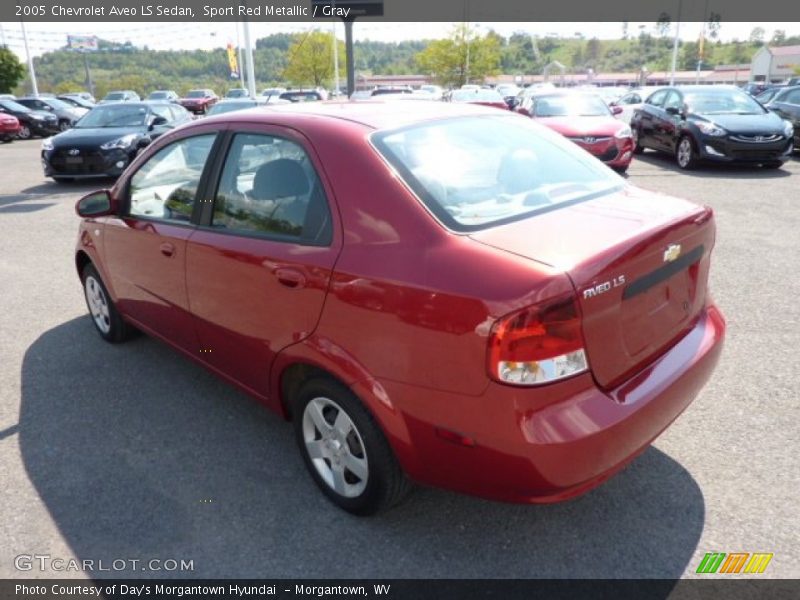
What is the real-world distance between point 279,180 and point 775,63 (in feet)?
339

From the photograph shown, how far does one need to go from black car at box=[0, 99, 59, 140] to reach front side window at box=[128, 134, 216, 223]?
24927mm

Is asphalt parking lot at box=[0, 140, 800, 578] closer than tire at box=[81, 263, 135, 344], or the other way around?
asphalt parking lot at box=[0, 140, 800, 578]

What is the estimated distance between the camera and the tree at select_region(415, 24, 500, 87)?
197ft

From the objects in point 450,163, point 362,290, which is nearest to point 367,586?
point 362,290

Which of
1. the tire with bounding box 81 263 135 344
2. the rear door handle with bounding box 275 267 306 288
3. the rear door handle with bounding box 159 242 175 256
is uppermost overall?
the rear door handle with bounding box 275 267 306 288

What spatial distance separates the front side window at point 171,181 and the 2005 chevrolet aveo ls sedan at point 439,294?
0.03 meters

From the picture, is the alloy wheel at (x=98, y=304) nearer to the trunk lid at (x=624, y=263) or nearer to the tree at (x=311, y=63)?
the trunk lid at (x=624, y=263)

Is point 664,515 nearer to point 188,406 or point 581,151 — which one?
point 581,151

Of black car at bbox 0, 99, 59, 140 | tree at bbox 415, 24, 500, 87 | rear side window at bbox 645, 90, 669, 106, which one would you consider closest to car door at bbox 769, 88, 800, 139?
rear side window at bbox 645, 90, 669, 106

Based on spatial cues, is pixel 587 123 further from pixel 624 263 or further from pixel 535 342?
pixel 535 342

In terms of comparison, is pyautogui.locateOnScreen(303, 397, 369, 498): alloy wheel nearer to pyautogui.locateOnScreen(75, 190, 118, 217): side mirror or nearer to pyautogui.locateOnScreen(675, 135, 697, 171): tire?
pyautogui.locateOnScreen(75, 190, 118, 217): side mirror

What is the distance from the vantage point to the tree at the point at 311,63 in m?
60.9

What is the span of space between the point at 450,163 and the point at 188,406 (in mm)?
2167

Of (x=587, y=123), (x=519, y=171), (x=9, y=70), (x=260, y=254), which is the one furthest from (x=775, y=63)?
(x=260, y=254)
